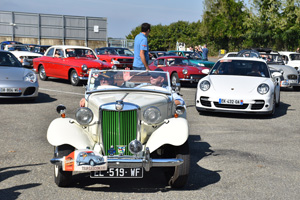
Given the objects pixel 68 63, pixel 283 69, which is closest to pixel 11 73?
pixel 68 63

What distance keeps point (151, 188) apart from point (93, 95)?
4.65 ft

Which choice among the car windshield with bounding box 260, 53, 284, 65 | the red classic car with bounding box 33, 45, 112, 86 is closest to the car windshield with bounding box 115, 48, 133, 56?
the red classic car with bounding box 33, 45, 112, 86

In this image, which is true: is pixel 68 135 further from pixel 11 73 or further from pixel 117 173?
pixel 11 73

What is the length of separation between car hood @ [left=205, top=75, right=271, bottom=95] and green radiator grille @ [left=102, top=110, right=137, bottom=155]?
5.82m

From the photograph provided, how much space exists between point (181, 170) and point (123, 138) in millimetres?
744

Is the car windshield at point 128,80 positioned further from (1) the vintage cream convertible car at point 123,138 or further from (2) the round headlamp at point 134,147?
(2) the round headlamp at point 134,147

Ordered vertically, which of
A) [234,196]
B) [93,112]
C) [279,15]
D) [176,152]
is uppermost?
[279,15]

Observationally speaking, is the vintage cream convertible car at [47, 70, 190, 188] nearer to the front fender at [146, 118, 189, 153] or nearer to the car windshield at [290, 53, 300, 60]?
the front fender at [146, 118, 189, 153]

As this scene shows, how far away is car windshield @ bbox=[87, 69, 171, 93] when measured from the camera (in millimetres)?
6371

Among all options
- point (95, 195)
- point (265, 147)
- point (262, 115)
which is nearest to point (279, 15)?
point (262, 115)

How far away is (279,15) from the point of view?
163 ft

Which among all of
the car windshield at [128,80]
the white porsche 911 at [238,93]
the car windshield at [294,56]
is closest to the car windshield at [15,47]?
the car windshield at [294,56]

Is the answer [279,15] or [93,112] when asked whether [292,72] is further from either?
[279,15]

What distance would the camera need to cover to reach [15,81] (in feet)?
39.6
